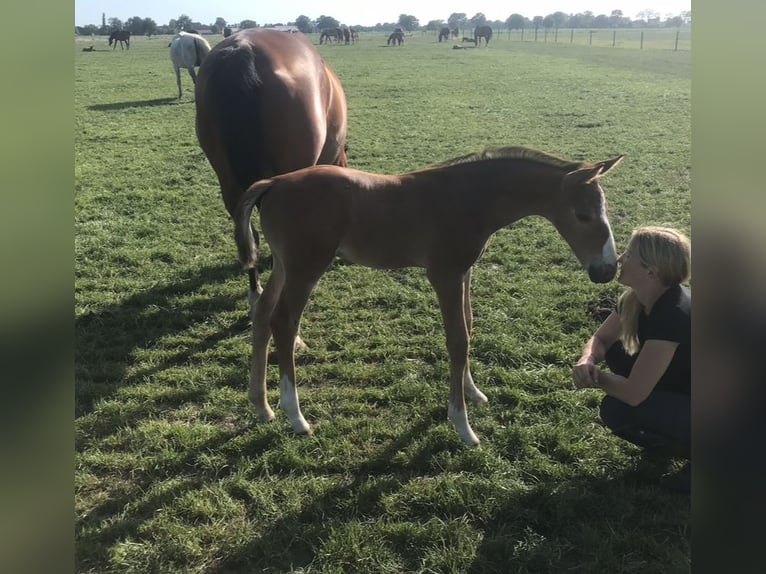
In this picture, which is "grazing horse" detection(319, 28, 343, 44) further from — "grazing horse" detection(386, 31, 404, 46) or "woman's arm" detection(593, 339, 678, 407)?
"woman's arm" detection(593, 339, 678, 407)

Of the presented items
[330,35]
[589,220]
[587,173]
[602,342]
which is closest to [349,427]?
[602,342]

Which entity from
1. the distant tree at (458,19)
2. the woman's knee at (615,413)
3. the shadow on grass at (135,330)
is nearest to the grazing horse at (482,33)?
the distant tree at (458,19)

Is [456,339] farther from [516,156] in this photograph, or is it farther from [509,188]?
[516,156]

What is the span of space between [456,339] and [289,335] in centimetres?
87

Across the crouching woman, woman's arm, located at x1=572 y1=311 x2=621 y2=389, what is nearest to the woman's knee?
the crouching woman

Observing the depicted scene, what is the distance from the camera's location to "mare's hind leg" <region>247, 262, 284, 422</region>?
3.15m

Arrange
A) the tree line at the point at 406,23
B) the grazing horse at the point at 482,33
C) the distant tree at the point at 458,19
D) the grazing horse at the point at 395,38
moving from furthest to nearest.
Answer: the grazing horse at the point at 395,38
the grazing horse at the point at 482,33
the distant tree at the point at 458,19
the tree line at the point at 406,23

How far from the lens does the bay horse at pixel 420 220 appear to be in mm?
2881

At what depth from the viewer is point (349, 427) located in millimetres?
3129

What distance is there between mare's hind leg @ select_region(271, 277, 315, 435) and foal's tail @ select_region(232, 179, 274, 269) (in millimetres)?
247

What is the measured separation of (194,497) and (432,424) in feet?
4.07

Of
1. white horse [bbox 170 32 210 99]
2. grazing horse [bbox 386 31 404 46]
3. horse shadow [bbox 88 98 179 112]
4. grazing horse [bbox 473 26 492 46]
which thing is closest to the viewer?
horse shadow [bbox 88 98 179 112]

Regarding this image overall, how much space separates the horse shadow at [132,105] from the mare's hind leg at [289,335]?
1340 cm

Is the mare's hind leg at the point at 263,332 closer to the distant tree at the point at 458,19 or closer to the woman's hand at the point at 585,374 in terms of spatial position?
the woman's hand at the point at 585,374
